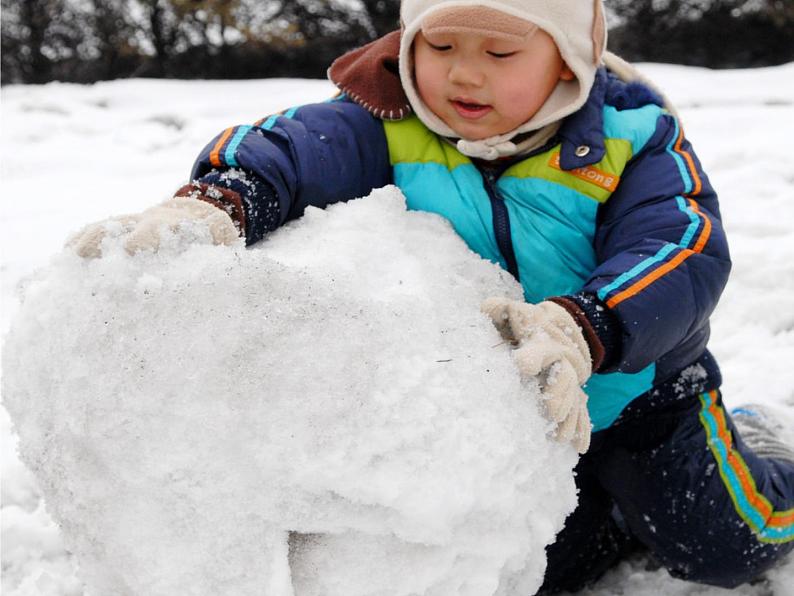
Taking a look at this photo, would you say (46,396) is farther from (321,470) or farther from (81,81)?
(81,81)

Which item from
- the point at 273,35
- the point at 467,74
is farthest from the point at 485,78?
the point at 273,35

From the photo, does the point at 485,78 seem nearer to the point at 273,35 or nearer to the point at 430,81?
the point at 430,81

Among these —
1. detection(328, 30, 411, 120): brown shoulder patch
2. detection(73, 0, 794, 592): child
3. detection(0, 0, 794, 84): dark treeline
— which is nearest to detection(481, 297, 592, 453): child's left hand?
detection(73, 0, 794, 592): child

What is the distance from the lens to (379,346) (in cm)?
100

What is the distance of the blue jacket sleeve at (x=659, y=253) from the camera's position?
121 centimetres

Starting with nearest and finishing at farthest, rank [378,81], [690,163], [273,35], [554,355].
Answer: [554,355], [690,163], [378,81], [273,35]

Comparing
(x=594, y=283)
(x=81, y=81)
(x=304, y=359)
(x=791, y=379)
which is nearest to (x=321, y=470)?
(x=304, y=359)

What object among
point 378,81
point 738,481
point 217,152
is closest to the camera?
point 217,152

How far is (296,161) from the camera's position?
4.65 feet

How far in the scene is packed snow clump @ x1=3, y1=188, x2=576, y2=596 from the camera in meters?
0.93

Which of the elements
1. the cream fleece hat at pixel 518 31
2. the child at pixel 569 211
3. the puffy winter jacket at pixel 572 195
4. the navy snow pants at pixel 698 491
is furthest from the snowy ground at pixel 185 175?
the cream fleece hat at pixel 518 31

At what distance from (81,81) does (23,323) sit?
911cm

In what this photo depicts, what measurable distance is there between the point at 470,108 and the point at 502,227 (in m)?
0.21

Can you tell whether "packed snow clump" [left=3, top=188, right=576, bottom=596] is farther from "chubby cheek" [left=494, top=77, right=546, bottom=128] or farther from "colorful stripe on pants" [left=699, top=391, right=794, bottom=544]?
"colorful stripe on pants" [left=699, top=391, right=794, bottom=544]
